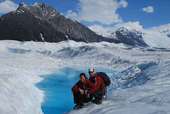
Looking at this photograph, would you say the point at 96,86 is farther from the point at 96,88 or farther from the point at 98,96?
the point at 98,96

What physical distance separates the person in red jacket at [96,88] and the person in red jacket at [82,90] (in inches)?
5.2

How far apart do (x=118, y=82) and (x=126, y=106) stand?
14.0 m

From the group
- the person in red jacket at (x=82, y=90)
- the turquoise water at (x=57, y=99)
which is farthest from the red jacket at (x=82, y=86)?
the turquoise water at (x=57, y=99)

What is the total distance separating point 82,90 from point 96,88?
1.55ft

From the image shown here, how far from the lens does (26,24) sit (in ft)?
607

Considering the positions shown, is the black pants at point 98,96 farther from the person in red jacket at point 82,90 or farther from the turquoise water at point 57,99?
the turquoise water at point 57,99

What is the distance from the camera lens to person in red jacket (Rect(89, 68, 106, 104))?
12.1m

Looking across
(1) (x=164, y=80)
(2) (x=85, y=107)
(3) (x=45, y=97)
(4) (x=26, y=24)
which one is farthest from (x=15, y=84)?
(4) (x=26, y=24)

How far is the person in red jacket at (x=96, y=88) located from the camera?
12.1m

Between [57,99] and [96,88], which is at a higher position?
[96,88]

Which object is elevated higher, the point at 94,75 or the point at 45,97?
the point at 94,75

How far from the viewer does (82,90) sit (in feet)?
39.3

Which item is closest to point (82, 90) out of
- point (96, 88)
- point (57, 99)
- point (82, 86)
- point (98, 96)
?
point (82, 86)

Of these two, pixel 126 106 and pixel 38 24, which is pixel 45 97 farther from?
pixel 38 24
